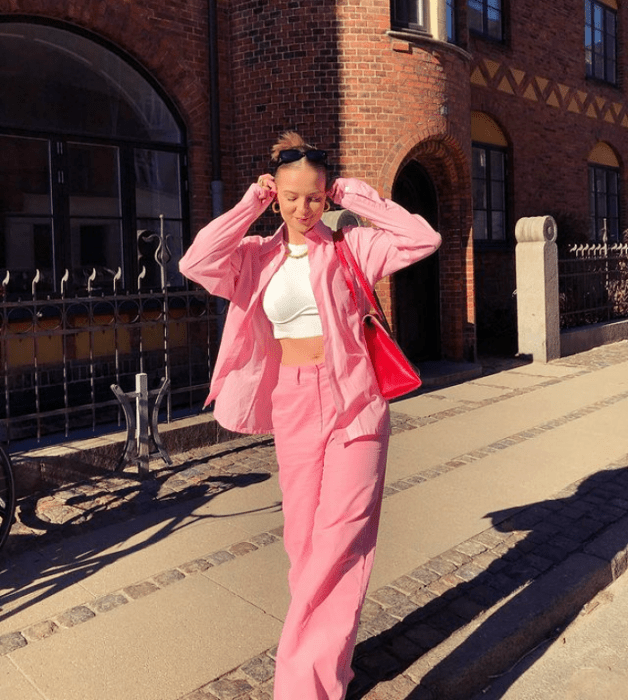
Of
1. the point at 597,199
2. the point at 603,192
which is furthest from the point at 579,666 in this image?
the point at 603,192

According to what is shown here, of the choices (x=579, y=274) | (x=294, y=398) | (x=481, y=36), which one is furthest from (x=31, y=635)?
(x=481, y=36)

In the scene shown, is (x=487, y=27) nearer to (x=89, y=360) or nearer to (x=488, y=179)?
(x=488, y=179)

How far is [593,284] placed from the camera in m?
13.3

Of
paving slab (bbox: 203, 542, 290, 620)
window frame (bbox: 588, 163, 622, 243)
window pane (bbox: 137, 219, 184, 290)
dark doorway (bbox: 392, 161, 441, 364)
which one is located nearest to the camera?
paving slab (bbox: 203, 542, 290, 620)

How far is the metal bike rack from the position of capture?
18.7 feet

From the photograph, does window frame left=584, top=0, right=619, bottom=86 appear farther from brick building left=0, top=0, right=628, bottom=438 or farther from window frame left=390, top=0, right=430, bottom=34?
window frame left=390, top=0, right=430, bottom=34

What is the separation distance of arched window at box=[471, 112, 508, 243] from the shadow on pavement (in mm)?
8823

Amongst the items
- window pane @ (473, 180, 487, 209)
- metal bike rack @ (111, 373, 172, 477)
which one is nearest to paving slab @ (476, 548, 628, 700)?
metal bike rack @ (111, 373, 172, 477)

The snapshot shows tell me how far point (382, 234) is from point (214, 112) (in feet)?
23.0

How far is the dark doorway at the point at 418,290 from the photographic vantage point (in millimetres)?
10680

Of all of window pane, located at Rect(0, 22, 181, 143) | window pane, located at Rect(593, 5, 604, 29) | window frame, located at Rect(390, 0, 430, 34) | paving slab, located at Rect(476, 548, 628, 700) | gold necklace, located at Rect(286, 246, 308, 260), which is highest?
window pane, located at Rect(593, 5, 604, 29)

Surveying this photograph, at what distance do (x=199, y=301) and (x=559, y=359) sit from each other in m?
5.43

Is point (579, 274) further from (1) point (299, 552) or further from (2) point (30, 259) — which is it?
(1) point (299, 552)

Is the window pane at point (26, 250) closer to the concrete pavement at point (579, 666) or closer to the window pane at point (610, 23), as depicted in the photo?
the concrete pavement at point (579, 666)
